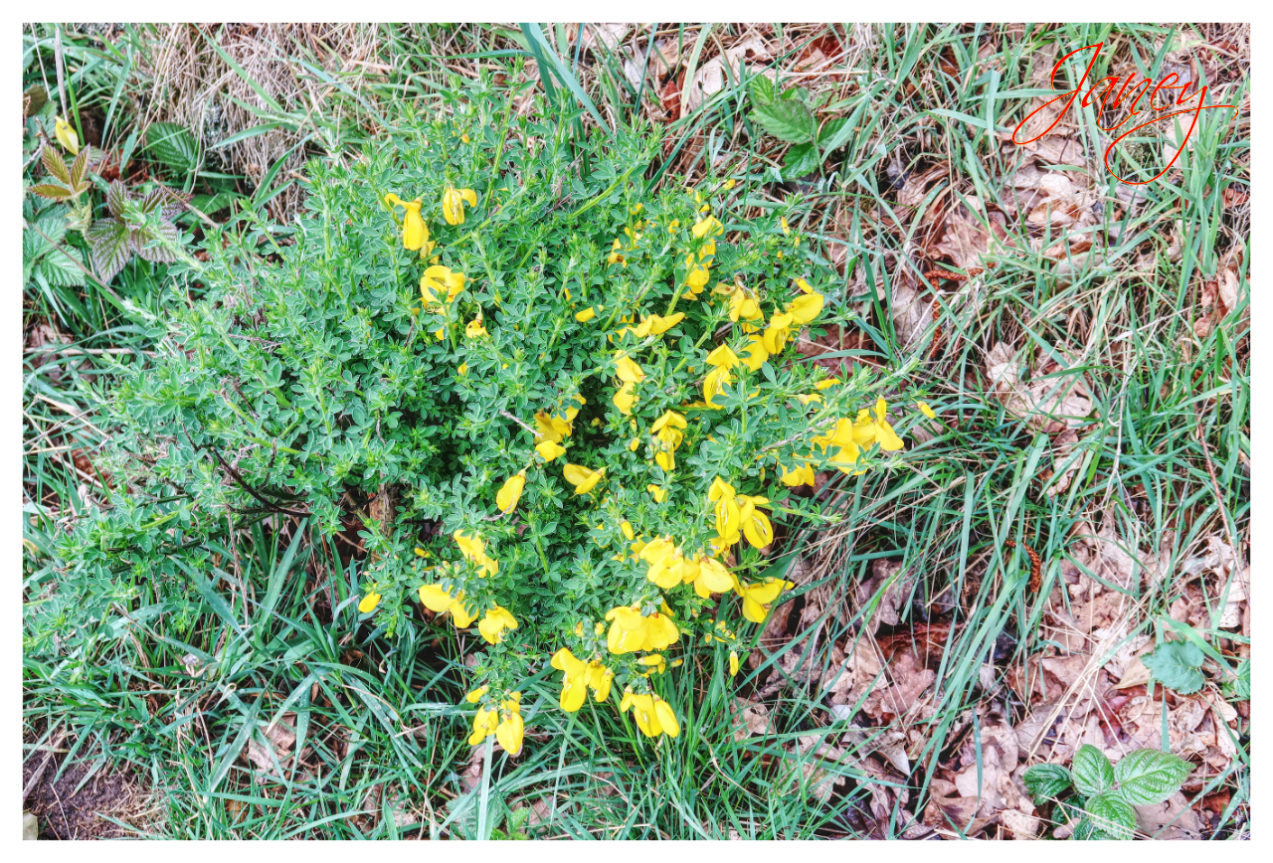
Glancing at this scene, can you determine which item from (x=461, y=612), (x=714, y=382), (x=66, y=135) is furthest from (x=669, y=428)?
(x=66, y=135)

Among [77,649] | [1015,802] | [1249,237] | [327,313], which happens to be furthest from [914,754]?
[77,649]

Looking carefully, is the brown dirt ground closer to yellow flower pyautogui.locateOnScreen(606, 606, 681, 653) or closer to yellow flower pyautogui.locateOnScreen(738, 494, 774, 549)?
yellow flower pyautogui.locateOnScreen(606, 606, 681, 653)

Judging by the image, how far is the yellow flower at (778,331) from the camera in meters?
1.86

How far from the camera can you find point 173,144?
8.86 feet

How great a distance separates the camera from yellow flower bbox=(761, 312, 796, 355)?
1859 millimetres

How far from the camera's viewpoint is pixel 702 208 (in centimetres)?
186

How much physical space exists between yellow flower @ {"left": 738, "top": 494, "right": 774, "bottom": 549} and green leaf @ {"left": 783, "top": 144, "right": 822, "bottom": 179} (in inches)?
46.7

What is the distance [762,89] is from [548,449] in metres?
1.40

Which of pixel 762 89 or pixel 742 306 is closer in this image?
pixel 742 306

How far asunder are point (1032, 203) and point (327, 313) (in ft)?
6.77

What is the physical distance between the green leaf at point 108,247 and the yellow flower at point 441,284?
57.5 inches

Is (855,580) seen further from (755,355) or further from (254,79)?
(254,79)

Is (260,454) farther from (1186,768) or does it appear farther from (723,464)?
(1186,768)

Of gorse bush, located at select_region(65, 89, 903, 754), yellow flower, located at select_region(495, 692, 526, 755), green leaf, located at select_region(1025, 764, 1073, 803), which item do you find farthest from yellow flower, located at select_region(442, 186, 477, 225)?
green leaf, located at select_region(1025, 764, 1073, 803)
